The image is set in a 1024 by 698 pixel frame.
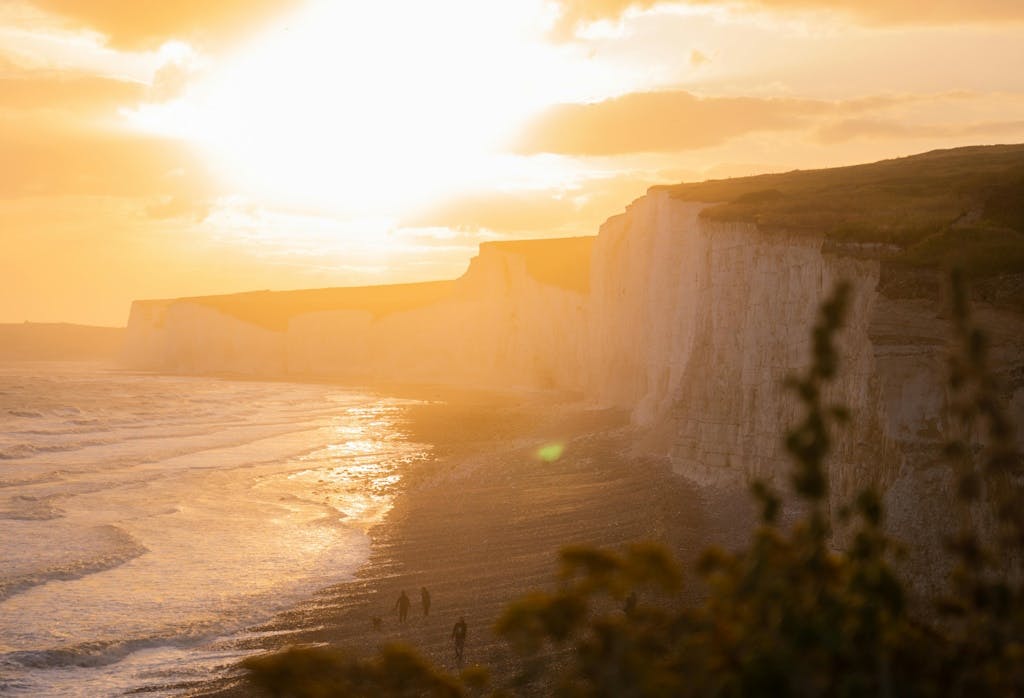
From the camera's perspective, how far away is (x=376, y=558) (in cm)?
2648

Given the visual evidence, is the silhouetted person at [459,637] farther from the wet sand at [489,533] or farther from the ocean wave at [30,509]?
the ocean wave at [30,509]

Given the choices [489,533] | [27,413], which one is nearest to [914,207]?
[489,533]

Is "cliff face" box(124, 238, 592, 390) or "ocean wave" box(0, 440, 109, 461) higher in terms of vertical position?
"cliff face" box(124, 238, 592, 390)

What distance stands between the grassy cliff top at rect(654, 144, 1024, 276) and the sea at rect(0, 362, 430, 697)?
13.1 metres

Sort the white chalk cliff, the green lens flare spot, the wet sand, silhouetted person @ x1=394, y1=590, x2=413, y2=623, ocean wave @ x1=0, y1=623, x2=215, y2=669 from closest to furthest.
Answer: the white chalk cliff, ocean wave @ x1=0, y1=623, x2=215, y2=669, the wet sand, silhouetted person @ x1=394, y1=590, x2=413, y2=623, the green lens flare spot

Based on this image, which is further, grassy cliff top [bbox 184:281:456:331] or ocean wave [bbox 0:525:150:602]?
grassy cliff top [bbox 184:281:456:331]

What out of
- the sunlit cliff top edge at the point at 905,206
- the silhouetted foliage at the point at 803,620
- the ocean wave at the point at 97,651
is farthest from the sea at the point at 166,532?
the silhouetted foliage at the point at 803,620

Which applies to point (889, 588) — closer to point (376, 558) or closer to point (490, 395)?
point (376, 558)

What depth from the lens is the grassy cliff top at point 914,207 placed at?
1638 centimetres

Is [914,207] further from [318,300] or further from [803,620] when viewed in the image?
[318,300]

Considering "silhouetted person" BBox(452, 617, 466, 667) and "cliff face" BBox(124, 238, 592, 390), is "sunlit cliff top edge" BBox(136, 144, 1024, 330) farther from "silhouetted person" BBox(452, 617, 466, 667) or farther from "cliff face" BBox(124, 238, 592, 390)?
"cliff face" BBox(124, 238, 592, 390)

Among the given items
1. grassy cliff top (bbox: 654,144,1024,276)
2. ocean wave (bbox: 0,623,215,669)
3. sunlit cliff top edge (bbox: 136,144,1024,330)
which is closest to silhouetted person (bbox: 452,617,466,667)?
ocean wave (bbox: 0,623,215,669)

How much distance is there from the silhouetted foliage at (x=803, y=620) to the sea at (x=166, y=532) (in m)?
13.5

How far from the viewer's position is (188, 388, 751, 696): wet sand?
19500 mm
